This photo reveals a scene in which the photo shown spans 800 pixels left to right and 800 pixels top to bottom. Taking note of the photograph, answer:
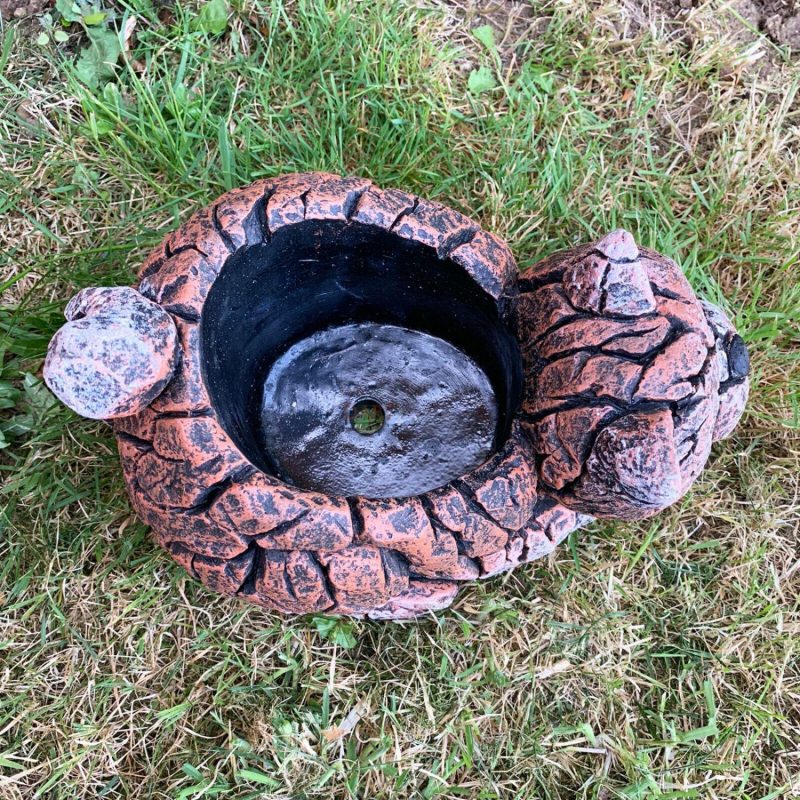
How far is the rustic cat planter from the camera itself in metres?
1.27

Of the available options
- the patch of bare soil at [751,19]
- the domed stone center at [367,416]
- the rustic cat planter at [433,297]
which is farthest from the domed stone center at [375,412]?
the patch of bare soil at [751,19]

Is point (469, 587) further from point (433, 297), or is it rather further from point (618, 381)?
point (618, 381)

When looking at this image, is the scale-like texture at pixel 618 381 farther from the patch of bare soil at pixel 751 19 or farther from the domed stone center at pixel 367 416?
the patch of bare soil at pixel 751 19

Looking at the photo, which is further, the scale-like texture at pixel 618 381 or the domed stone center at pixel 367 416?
the domed stone center at pixel 367 416

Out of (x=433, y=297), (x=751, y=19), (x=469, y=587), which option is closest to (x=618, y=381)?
(x=433, y=297)

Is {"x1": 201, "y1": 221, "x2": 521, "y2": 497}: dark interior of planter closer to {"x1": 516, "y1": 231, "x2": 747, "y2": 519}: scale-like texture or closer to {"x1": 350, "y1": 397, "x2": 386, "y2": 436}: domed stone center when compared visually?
{"x1": 350, "y1": 397, "x2": 386, "y2": 436}: domed stone center

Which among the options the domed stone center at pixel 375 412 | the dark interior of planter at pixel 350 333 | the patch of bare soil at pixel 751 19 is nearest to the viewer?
the dark interior of planter at pixel 350 333

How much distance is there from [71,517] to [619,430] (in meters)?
1.36

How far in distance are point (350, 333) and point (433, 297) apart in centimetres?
28

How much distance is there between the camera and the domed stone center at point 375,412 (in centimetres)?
178

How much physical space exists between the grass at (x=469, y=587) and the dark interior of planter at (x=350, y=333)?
42cm

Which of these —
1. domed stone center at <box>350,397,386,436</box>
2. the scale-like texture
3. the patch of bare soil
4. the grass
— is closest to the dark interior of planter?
domed stone center at <box>350,397,386,436</box>

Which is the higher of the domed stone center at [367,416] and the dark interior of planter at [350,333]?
the dark interior of planter at [350,333]

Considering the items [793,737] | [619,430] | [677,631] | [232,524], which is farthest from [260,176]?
[793,737]
